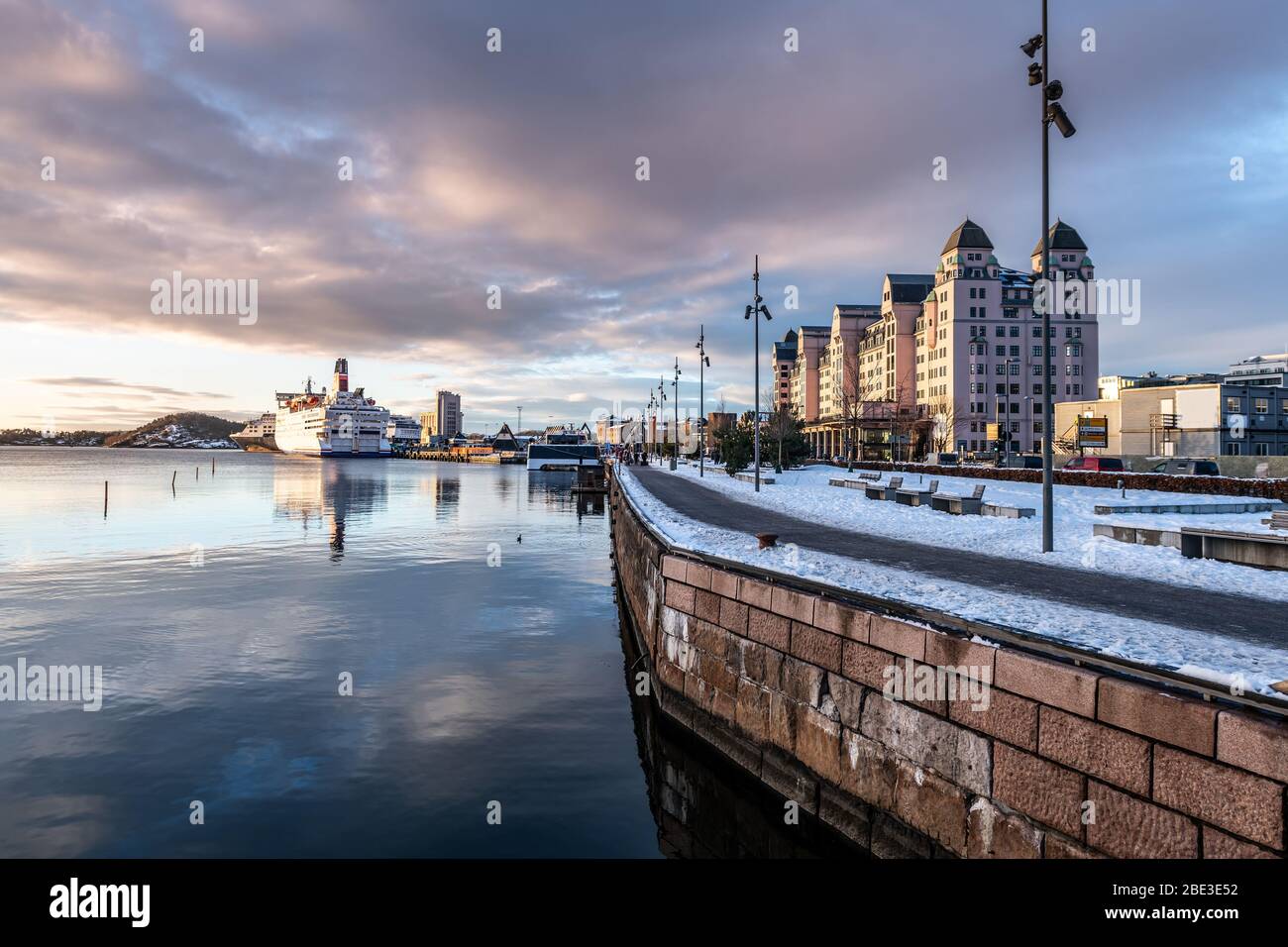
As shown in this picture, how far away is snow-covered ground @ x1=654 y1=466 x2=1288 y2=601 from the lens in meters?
12.8

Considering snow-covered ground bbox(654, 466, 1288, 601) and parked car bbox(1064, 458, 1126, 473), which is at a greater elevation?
parked car bbox(1064, 458, 1126, 473)

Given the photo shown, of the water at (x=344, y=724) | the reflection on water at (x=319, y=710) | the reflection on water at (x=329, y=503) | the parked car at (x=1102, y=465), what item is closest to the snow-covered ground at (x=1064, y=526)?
the water at (x=344, y=724)

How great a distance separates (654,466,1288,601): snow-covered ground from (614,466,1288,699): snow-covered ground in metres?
0.04

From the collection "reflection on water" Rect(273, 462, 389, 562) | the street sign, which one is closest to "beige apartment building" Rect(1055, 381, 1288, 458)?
the street sign

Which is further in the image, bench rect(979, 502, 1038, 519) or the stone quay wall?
bench rect(979, 502, 1038, 519)

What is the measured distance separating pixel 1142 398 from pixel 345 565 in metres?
75.8

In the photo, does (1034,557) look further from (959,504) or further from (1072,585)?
(959,504)

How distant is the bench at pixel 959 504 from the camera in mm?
23859

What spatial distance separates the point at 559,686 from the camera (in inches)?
637

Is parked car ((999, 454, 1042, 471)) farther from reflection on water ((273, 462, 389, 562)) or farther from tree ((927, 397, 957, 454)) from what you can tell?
reflection on water ((273, 462, 389, 562))

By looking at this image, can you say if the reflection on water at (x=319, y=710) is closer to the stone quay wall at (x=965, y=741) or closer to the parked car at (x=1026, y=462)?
the stone quay wall at (x=965, y=741)

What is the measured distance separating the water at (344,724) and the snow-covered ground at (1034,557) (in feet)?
12.0
